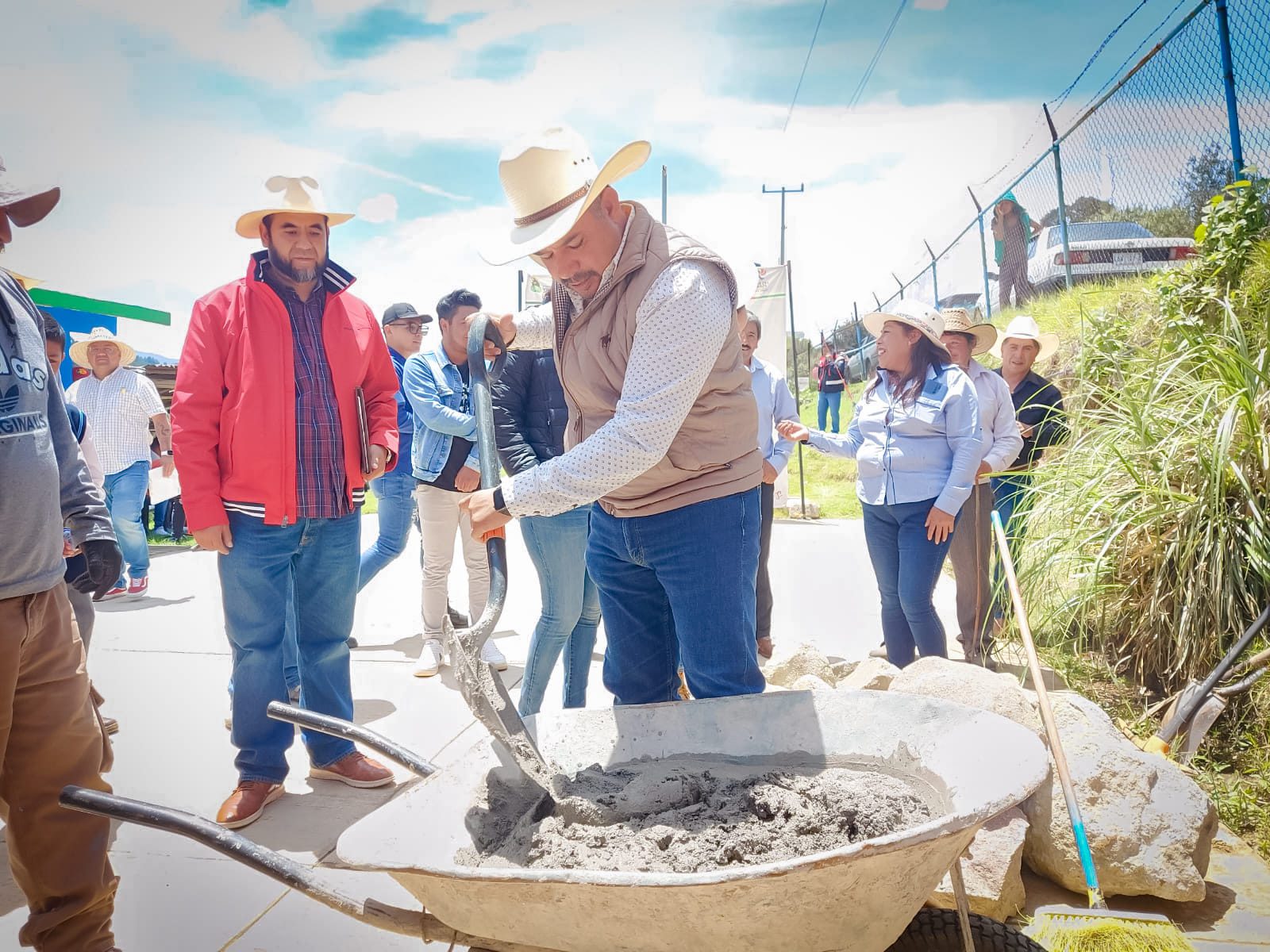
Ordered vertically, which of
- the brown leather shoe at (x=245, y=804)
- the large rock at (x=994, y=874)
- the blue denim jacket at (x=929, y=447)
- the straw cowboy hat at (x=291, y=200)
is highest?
the straw cowboy hat at (x=291, y=200)

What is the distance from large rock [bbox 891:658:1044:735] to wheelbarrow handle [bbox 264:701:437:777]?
1699mm

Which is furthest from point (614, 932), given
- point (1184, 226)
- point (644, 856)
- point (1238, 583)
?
point (1184, 226)

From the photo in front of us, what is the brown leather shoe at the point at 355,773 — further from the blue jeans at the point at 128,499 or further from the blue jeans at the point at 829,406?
the blue jeans at the point at 829,406

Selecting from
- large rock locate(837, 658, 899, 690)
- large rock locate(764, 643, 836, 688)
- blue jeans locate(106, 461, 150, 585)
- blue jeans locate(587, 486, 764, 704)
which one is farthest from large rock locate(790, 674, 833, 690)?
blue jeans locate(106, 461, 150, 585)

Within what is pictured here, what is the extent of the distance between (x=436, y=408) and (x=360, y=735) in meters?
2.40

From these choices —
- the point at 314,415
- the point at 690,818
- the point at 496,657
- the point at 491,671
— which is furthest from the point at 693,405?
the point at 496,657

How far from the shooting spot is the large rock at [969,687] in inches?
113

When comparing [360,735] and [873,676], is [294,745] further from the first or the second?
[873,676]

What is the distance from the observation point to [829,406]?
49.6 feet

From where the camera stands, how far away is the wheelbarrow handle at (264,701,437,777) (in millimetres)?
1812

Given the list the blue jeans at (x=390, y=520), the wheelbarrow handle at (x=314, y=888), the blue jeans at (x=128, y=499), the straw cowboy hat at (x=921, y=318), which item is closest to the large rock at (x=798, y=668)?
the straw cowboy hat at (x=921, y=318)

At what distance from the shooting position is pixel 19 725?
6.32 ft

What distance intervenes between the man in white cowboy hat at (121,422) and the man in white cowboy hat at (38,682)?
4.05 meters

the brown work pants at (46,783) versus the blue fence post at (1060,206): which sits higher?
the blue fence post at (1060,206)
